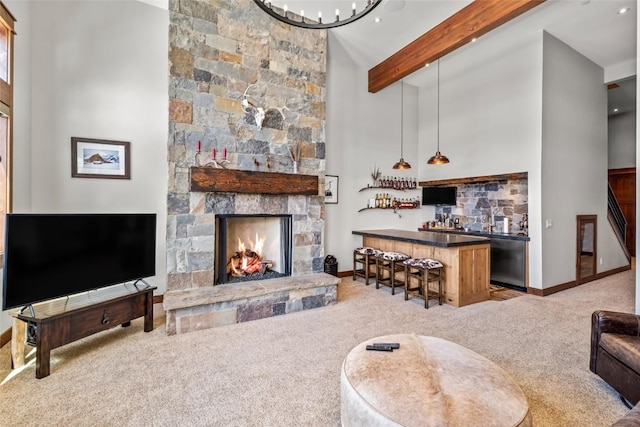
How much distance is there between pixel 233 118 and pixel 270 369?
2.97 m

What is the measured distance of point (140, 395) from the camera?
2135 mm

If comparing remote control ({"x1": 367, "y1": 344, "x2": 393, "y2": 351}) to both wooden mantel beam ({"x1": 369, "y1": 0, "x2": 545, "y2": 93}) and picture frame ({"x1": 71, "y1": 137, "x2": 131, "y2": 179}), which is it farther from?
wooden mantel beam ({"x1": 369, "y1": 0, "x2": 545, "y2": 93})

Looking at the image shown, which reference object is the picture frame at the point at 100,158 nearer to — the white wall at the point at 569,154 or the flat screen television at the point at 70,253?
the flat screen television at the point at 70,253

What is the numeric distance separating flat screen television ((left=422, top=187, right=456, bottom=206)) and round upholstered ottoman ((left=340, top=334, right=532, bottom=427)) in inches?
200

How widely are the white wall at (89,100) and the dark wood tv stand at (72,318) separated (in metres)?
0.68

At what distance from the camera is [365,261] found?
17.6ft

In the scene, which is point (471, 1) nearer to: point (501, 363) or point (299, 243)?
point (299, 243)

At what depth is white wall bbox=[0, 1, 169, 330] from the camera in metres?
3.24

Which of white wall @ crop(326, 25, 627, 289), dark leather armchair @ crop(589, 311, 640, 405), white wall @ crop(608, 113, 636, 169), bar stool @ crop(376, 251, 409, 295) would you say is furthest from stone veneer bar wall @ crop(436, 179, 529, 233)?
white wall @ crop(608, 113, 636, 169)

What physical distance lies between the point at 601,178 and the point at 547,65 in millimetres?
2627

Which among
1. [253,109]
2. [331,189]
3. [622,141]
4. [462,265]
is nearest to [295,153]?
[253,109]

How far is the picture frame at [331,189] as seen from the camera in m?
5.54

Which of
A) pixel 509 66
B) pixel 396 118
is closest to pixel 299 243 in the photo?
pixel 396 118

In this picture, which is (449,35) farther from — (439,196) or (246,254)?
(246,254)
